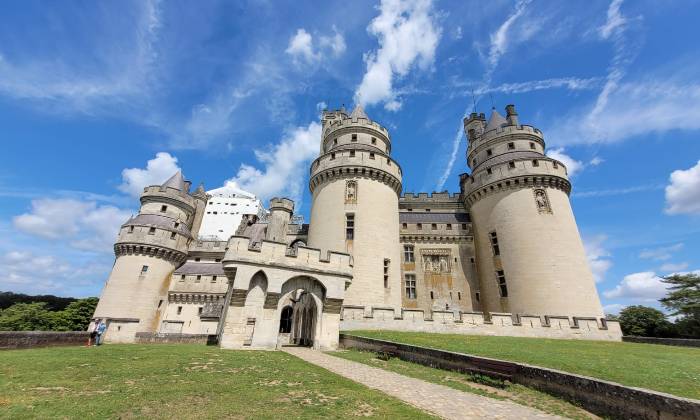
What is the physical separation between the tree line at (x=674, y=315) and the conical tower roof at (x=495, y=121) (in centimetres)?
2428

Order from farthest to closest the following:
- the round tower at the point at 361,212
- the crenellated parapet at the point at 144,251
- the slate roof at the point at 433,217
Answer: the slate roof at the point at 433,217 → the crenellated parapet at the point at 144,251 → the round tower at the point at 361,212

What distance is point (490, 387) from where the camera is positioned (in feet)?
26.2

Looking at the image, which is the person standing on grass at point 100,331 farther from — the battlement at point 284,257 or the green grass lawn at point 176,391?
the battlement at point 284,257

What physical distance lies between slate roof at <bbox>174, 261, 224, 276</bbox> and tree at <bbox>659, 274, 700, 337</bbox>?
46860 mm

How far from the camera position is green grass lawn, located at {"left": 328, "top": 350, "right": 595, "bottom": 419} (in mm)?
6179

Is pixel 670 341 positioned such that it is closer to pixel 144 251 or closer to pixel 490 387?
pixel 490 387

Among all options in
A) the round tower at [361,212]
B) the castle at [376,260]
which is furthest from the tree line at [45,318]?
the round tower at [361,212]

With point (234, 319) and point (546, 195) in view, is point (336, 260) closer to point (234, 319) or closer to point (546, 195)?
point (234, 319)

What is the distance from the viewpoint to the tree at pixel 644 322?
32.3 m

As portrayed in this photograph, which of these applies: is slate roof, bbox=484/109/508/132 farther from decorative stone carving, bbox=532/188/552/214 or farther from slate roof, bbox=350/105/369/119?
slate roof, bbox=350/105/369/119

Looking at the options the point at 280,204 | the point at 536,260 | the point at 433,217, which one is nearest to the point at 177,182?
the point at 280,204

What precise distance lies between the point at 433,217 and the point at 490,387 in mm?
27574

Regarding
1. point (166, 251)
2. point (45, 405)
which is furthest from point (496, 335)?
point (166, 251)

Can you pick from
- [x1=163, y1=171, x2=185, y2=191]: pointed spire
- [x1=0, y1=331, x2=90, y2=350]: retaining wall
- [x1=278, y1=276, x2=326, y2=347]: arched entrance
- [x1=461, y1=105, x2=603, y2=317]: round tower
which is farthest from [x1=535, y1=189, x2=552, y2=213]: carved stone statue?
[x1=163, y1=171, x2=185, y2=191]: pointed spire
